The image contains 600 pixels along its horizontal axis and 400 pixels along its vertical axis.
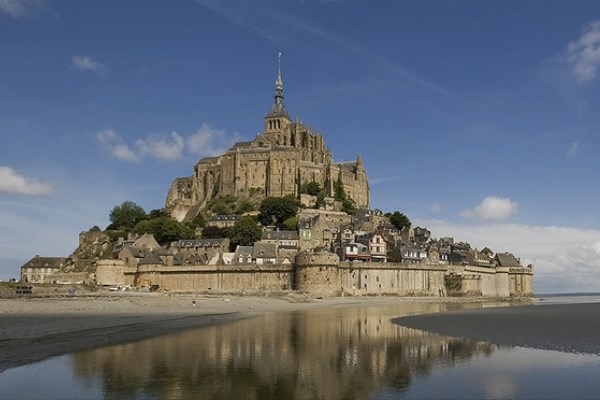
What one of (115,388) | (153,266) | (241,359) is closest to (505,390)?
(241,359)

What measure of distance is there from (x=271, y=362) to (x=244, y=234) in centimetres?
5635

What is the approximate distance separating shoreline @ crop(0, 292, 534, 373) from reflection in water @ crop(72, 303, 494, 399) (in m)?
1.74

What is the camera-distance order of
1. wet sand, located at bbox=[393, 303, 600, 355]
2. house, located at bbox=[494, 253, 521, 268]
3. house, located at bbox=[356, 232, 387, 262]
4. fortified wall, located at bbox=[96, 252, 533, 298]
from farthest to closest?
house, located at bbox=[494, 253, 521, 268] → house, located at bbox=[356, 232, 387, 262] → fortified wall, located at bbox=[96, 252, 533, 298] → wet sand, located at bbox=[393, 303, 600, 355]

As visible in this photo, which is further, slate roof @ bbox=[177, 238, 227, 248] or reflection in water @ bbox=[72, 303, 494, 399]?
slate roof @ bbox=[177, 238, 227, 248]

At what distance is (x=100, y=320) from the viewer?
31.7 metres

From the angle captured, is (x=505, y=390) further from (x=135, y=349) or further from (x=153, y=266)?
(x=153, y=266)

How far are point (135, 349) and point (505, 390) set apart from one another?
43.4ft

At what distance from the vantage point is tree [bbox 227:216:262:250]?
7531cm

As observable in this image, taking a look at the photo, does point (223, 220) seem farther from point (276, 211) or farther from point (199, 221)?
point (276, 211)

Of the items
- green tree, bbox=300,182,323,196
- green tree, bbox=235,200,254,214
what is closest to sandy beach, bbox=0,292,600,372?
green tree, bbox=235,200,254,214

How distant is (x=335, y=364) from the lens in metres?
19.1

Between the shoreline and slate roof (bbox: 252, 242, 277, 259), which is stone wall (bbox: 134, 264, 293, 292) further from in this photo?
the shoreline

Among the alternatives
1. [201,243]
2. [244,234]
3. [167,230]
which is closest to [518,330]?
[244,234]

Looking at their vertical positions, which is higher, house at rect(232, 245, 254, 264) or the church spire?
the church spire
